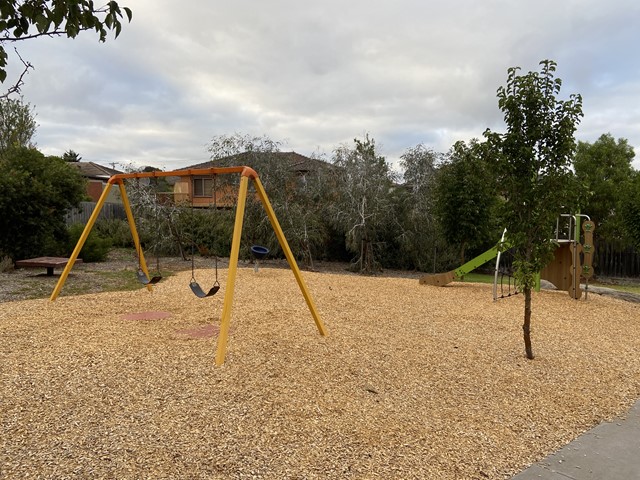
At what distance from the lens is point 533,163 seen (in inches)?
198

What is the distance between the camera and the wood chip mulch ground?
9.83ft

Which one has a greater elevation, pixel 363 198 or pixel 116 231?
pixel 363 198

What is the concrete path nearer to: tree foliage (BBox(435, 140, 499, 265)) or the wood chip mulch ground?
the wood chip mulch ground

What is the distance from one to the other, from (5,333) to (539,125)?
21.5 feet

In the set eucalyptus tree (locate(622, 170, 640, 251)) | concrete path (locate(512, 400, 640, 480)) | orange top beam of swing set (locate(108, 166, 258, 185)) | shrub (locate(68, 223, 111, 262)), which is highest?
eucalyptus tree (locate(622, 170, 640, 251))

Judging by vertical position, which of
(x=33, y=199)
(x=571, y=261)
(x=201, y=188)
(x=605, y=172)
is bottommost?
(x=571, y=261)

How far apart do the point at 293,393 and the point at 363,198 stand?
39.0ft

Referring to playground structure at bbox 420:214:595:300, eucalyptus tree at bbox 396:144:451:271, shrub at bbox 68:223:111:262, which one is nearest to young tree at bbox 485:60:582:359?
playground structure at bbox 420:214:595:300

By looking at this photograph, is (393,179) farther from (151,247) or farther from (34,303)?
(34,303)

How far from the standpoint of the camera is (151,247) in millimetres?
17219

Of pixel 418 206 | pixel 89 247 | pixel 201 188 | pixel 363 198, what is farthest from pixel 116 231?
pixel 418 206

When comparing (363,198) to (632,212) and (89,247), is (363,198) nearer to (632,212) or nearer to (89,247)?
(632,212)

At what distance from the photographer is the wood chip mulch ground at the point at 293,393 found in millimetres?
2996

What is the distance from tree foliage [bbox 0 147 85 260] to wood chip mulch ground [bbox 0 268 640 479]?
21.3ft
